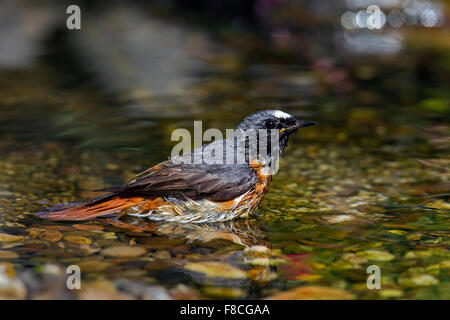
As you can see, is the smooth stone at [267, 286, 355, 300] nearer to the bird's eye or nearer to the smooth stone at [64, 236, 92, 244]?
the smooth stone at [64, 236, 92, 244]

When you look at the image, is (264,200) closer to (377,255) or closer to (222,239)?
(222,239)

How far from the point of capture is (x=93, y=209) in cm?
520

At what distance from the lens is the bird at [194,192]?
17.0 feet

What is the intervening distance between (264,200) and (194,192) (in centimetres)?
94

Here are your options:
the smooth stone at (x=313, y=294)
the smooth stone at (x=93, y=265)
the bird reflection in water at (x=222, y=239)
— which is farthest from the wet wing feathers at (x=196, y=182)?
the smooth stone at (x=313, y=294)

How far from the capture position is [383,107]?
9344 millimetres

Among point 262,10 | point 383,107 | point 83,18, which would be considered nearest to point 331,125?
point 383,107

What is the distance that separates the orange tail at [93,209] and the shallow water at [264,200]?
93 mm

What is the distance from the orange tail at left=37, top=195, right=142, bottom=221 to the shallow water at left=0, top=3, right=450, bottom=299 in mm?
93

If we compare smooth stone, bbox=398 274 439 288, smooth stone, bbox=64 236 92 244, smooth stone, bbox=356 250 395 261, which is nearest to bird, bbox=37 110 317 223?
smooth stone, bbox=64 236 92 244

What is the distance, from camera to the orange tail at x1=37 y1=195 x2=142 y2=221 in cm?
517

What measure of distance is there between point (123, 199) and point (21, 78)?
6795 millimetres
